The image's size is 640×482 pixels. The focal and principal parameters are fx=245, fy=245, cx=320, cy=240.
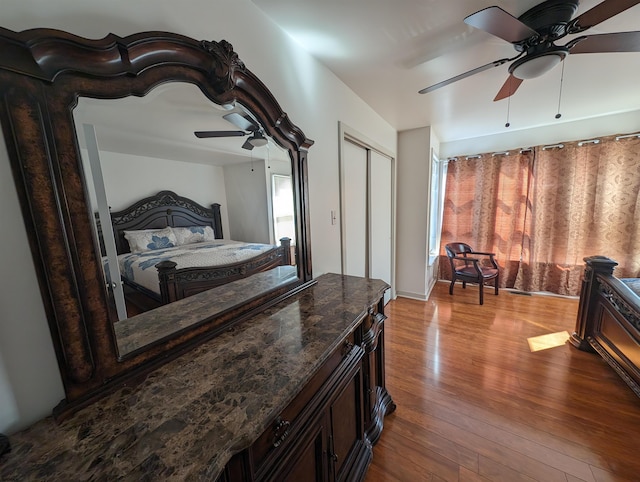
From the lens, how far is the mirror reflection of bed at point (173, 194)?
2.48 ft

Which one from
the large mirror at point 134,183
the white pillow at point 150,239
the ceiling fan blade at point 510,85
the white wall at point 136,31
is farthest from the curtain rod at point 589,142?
the white pillow at point 150,239

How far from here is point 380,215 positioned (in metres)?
3.09

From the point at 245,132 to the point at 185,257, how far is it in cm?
65

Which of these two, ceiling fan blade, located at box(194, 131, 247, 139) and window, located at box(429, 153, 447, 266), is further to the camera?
window, located at box(429, 153, 447, 266)

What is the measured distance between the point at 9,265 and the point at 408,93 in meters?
2.56

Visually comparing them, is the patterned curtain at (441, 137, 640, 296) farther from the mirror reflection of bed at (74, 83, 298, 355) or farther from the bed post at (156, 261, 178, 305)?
the bed post at (156, 261, 178, 305)

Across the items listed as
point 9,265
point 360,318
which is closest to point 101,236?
point 9,265

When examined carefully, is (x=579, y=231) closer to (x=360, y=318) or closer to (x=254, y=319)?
(x=360, y=318)

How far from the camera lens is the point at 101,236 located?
→ 28.9 inches

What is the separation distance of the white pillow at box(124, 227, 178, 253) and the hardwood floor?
155cm

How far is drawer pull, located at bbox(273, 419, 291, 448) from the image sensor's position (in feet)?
2.33

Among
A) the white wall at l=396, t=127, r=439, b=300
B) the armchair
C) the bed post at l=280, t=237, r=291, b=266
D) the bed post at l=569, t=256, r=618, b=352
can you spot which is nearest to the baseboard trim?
the white wall at l=396, t=127, r=439, b=300

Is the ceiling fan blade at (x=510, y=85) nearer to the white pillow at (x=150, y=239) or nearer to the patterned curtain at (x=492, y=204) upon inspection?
the patterned curtain at (x=492, y=204)

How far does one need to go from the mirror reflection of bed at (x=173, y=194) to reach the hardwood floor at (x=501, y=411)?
1.34 meters
